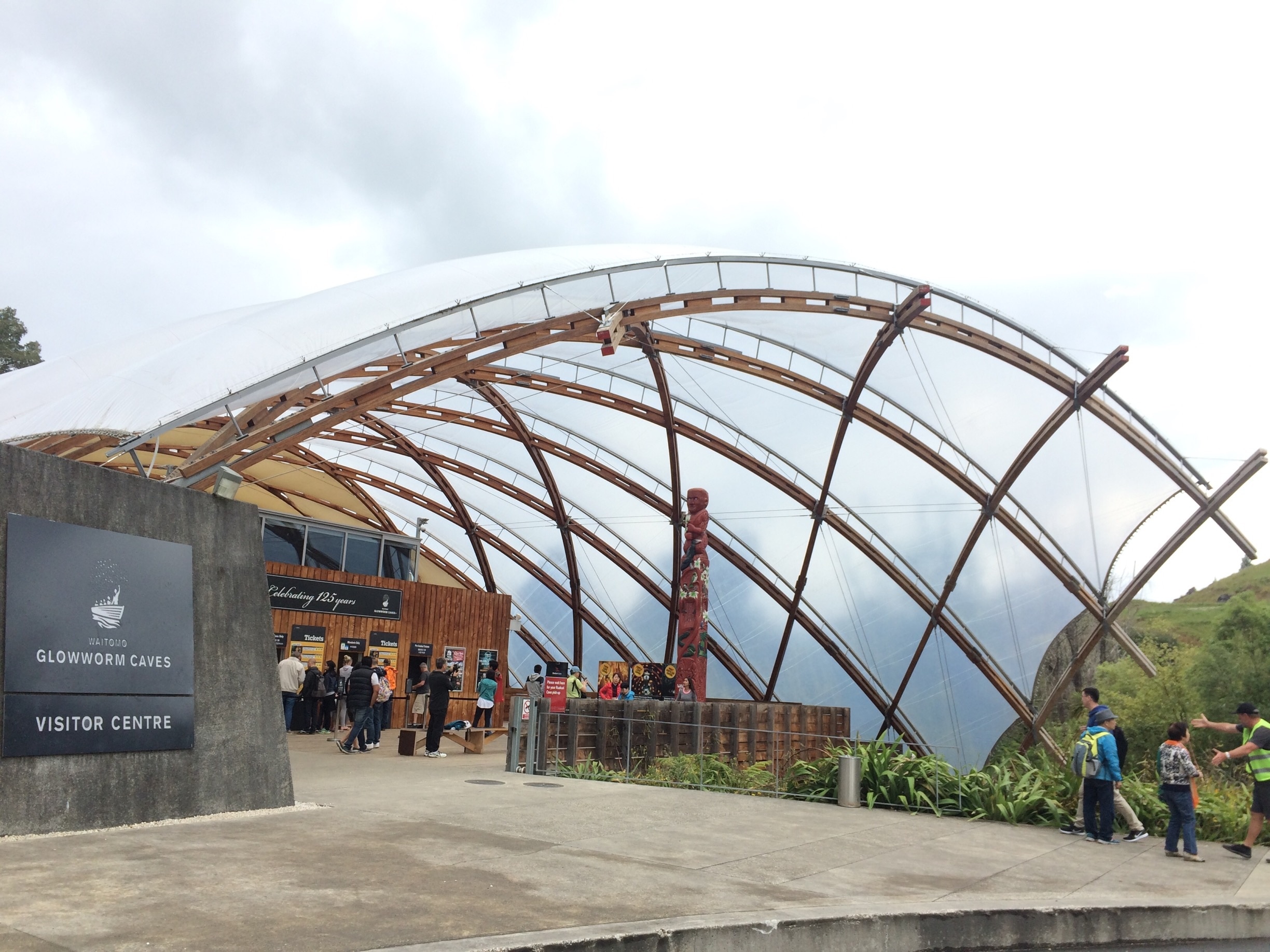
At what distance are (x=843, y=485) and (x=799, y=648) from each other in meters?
7.67

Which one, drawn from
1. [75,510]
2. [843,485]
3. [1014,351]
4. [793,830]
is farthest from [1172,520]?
[75,510]

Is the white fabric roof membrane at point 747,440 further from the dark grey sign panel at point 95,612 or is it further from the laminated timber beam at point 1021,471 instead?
the dark grey sign panel at point 95,612

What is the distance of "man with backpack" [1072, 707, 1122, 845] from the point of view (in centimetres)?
1119

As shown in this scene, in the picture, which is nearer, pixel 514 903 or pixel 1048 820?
pixel 514 903

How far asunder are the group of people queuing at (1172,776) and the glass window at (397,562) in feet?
89.9

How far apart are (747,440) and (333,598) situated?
13.8 m

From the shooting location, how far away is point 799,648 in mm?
34562

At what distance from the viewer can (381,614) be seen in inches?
1243

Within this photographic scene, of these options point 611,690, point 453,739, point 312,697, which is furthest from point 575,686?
point 312,697

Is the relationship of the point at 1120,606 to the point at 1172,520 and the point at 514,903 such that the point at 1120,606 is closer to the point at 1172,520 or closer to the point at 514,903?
the point at 1172,520

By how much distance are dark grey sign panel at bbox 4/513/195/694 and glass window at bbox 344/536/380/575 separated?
24.8 metres

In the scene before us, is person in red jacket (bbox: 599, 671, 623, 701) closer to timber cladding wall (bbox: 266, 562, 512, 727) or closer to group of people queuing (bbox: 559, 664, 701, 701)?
group of people queuing (bbox: 559, 664, 701, 701)

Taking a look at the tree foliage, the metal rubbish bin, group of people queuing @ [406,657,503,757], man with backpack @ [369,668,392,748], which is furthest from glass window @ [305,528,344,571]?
the tree foliage

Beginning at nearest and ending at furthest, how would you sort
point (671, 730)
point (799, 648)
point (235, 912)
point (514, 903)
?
point (235, 912) < point (514, 903) < point (671, 730) < point (799, 648)
